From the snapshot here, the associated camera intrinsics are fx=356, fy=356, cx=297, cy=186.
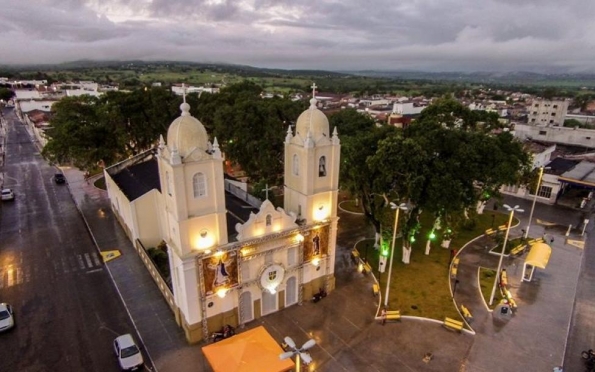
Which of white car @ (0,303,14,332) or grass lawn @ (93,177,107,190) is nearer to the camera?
white car @ (0,303,14,332)

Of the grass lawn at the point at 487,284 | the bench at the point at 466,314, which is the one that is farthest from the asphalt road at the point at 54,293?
the grass lawn at the point at 487,284

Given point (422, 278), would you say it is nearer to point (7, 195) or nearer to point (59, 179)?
point (7, 195)

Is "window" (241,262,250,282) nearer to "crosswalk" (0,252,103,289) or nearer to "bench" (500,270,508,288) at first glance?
"crosswalk" (0,252,103,289)

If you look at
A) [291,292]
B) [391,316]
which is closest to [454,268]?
[391,316]

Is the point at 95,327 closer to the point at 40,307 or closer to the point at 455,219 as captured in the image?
the point at 40,307

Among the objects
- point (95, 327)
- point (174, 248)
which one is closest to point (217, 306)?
point (174, 248)

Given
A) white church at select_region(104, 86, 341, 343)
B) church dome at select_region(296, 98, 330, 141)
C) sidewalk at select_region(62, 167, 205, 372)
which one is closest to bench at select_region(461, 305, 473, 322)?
white church at select_region(104, 86, 341, 343)
